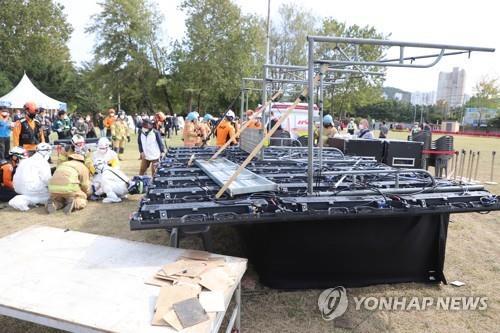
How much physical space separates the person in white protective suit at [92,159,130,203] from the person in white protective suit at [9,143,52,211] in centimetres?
87

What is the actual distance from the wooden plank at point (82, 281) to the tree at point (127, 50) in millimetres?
34481

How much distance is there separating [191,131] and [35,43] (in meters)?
41.7

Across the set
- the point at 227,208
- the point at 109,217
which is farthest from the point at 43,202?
the point at 227,208

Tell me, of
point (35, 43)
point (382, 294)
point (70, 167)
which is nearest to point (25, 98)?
→ point (70, 167)

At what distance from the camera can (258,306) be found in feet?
10.9

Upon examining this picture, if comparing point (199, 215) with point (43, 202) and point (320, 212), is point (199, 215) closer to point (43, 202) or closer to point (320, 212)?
point (320, 212)

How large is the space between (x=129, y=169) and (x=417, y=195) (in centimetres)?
909

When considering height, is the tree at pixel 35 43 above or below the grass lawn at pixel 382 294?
above

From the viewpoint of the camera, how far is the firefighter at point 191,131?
354 inches

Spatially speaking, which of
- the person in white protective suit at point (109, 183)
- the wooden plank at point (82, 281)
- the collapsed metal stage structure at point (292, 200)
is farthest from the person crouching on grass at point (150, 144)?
the wooden plank at point (82, 281)

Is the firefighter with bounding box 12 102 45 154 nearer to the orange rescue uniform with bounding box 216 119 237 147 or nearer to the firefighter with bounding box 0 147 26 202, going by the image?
the firefighter with bounding box 0 147 26 202

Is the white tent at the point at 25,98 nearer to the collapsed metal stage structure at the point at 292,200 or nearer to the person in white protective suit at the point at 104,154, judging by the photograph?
the person in white protective suit at the point at 104,154

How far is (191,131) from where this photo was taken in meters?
8.98

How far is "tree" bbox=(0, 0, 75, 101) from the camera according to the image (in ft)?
132
